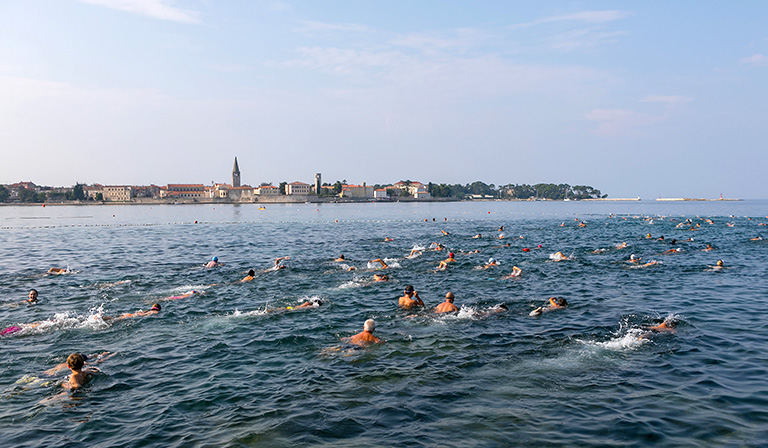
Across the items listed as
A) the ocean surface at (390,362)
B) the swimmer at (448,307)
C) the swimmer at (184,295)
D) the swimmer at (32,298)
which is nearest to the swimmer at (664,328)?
the ocean surface at (390,362)

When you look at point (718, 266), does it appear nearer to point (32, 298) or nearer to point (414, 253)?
point (414, 253)

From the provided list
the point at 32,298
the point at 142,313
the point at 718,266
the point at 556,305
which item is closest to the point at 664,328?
the point at 556,305

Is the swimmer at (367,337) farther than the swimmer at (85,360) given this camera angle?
Yes

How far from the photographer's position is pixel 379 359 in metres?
12.9

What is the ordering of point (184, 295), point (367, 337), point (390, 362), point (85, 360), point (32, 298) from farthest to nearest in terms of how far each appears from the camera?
point (184, 295) → point (32, 298) → point (367, 337) → point (390, 362) → point (85, 360)

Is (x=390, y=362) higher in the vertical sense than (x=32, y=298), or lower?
lower

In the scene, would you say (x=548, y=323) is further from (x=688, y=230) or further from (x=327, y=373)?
(x=688, y=230)

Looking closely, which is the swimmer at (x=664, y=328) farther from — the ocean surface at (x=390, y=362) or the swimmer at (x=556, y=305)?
the swimmer at (x=556, y=305)

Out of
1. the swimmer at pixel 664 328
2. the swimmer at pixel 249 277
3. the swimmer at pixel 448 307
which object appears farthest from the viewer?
the swimmer at pixel 249 277

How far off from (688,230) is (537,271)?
130ft

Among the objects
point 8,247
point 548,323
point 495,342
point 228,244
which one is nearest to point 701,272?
point 548,323

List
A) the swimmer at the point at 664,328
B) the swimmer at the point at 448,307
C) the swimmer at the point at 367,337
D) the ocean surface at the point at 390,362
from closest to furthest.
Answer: the ocean surface at the point at 390,362 < the swimmer at the point at 367,337 < the swimmer at the point at 664,328 < the swimmer at the point at 448,307

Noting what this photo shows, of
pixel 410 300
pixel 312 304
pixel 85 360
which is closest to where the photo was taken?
pixel 85 360

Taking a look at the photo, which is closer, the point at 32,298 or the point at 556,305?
the point at 556,305
